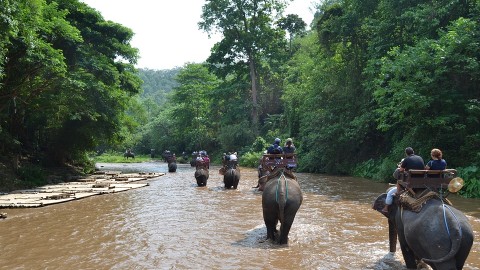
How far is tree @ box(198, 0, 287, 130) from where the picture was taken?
146 feet

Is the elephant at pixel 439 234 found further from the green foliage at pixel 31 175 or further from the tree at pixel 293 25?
the tree at pixel 293 25

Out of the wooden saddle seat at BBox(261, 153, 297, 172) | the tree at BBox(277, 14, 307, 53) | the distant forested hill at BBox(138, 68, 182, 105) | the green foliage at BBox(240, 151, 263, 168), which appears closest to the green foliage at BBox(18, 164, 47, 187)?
the wooden saddle seat at BBox(261, 153, 297, 172)

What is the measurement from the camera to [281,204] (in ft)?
26.5

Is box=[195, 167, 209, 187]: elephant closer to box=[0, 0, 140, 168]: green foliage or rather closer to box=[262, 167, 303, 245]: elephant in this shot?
box=[0, 0, 140, 168]: green foliage

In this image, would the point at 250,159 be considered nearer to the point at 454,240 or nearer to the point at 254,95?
the point at 254,95

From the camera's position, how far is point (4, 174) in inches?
703

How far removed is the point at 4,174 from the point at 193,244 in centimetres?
1341

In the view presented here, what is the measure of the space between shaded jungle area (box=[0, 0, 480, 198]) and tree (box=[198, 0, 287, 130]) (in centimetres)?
25

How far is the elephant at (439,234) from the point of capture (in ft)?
16.7

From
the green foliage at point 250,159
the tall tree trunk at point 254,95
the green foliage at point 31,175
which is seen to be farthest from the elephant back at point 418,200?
the tall tree trunk at point 254,95

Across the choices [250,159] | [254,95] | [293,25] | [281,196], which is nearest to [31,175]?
[281,196]

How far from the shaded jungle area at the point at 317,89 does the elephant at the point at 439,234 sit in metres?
11.0

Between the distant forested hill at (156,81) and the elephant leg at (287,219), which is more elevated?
the distant forested hill at (156,81)

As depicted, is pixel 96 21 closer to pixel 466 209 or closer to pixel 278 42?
pixel 466 209
